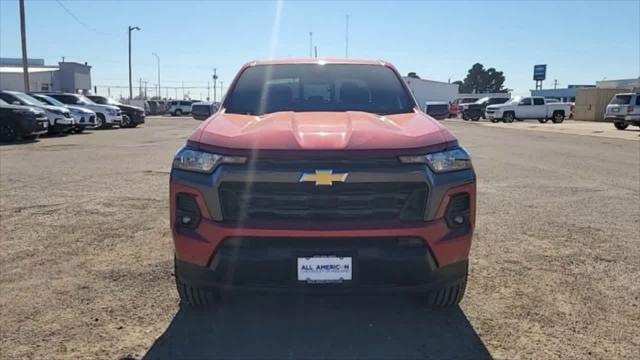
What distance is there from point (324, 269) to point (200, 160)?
3.15 feet

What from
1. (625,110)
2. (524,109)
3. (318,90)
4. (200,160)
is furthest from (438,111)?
(524,109)

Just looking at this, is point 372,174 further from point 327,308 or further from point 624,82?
point 624,82

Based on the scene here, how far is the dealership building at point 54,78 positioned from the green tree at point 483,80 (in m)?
86.6

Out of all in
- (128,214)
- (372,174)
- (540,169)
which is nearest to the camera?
(372,174)

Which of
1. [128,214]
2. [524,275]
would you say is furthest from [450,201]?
[128,214]

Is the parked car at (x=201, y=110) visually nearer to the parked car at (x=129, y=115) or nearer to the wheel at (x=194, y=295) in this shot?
the wheel at (x=194, y=295)

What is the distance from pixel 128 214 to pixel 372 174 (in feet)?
14.8

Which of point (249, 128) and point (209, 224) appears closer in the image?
point (209, 224)

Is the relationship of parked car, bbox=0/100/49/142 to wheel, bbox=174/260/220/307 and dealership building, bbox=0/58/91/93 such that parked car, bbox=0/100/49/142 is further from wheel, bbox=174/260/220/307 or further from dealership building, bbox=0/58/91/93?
dealership building, bbox=0/58/91/93

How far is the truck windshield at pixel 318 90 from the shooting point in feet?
14.2

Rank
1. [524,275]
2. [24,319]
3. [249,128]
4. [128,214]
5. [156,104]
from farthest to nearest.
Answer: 1. [156,104]
2. [128,214]
3. [524,275]
4. [24,319]
5. [249,128]

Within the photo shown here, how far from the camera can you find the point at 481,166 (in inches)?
479

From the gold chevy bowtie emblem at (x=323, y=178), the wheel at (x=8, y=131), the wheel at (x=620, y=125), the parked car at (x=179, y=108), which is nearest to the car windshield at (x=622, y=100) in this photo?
the wheel at (x=620, y=125)

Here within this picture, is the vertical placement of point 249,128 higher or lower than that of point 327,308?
higher
